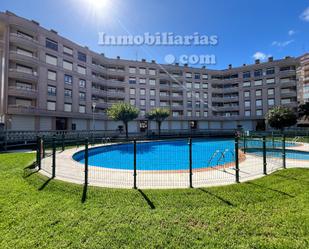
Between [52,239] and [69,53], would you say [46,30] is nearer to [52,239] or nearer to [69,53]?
[69,53]

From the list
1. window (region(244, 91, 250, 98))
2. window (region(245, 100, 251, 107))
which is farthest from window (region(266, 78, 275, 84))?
window (region(245, 100, 251, 107))

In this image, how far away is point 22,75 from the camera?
2630 centimetres

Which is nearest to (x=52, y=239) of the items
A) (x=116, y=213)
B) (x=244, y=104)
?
(x=116, y=213)

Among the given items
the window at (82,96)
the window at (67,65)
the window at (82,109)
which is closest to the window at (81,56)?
the window at (67,65)

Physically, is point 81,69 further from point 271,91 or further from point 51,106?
point 271,91

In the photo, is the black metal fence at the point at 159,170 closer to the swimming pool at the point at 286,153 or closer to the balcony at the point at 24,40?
the swimming pool at the point at 286,153

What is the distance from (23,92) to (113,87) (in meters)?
19.4

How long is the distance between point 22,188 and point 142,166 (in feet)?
18.5

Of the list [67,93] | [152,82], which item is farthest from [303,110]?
[67,93]

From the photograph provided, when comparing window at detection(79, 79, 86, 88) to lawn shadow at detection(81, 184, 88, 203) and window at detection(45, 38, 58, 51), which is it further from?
lawn shadow at detection(81, 184, 88, 203)

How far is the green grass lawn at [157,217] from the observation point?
3.20 m

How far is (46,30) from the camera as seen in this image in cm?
2981

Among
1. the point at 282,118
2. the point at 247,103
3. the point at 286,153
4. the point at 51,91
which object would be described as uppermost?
the point at 247,103

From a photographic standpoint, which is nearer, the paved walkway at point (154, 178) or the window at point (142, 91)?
the paved walkway at point (154, 178)
